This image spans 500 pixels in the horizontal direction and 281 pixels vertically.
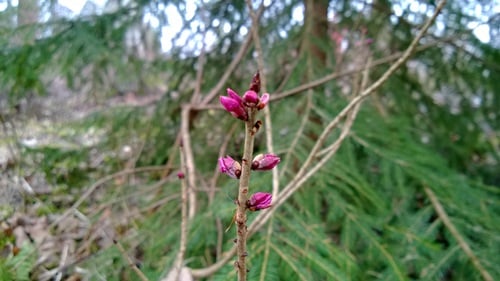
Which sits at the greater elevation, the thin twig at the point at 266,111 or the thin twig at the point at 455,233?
the thin twig at the point at 266,111

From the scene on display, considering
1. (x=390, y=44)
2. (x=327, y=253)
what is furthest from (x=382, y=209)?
(x=390, y=44)

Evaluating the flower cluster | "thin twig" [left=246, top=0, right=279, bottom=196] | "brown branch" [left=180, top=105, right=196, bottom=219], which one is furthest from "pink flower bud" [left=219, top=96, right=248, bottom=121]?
"brown branch" [left=180, top=105, right=196, bottom=219]

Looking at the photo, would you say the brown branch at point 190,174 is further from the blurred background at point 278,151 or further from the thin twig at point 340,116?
the thin twig at point 340,116

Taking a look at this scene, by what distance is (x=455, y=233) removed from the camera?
1.59 metres

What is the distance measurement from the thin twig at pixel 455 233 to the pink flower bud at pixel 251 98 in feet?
3.92

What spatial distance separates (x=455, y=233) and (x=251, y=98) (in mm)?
1302

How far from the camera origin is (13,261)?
142 cm

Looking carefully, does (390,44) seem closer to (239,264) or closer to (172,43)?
(172,43)

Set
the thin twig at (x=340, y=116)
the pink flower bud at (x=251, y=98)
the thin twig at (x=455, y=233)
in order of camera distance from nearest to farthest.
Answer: the pink flower bud at (x=251, y=98), the thin twig at (x=340, y=116), the thin twig at (x=455, y=233)

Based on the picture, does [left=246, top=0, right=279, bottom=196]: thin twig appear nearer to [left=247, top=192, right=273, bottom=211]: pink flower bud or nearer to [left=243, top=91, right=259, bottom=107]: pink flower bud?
[left=247, top=192, right=273, bottom=211]: pink flower bud

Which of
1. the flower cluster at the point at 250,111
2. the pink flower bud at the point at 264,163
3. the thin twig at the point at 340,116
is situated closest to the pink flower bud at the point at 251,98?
the flower cluster at the point at 250,111

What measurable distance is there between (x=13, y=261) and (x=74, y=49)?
3.84 ft

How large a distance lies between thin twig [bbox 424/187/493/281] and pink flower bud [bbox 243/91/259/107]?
3.92ft

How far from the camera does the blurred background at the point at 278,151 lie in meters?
1.49
